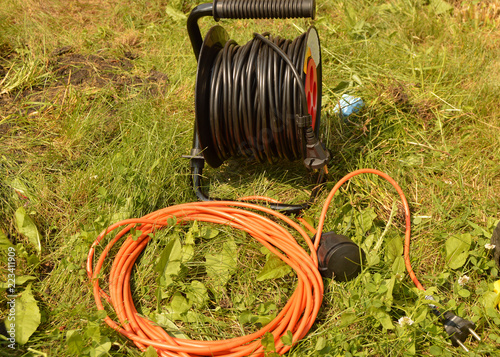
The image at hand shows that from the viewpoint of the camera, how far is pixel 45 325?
2.12 metres

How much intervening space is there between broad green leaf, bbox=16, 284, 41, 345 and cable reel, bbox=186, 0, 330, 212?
109cm

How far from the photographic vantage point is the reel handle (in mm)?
2279

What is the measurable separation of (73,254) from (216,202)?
83 cm

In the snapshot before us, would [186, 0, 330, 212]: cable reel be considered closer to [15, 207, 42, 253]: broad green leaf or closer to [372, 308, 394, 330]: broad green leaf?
[372, 308, 394, 330]: broad green leaf

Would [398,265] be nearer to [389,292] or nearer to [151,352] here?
[389,292]

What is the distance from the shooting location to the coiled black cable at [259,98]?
2.41 meters

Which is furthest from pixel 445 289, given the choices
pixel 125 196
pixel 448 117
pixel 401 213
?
pixel 125 196

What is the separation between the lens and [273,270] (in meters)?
2.28

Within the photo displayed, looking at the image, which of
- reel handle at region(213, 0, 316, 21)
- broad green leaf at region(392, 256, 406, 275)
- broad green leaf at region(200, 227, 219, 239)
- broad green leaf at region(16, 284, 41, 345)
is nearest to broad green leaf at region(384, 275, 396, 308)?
broad green leaf at region(392, 256, 406, 275)

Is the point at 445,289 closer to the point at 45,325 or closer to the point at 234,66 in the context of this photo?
the point at 234,66

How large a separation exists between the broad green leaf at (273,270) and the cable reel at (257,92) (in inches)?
15.7

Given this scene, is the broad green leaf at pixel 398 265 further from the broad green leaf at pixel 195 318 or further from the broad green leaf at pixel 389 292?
the broad green leaf at pixel 195 318

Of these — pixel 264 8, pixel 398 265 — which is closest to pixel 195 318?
pixel 398 265

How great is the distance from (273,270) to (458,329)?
920 mm
